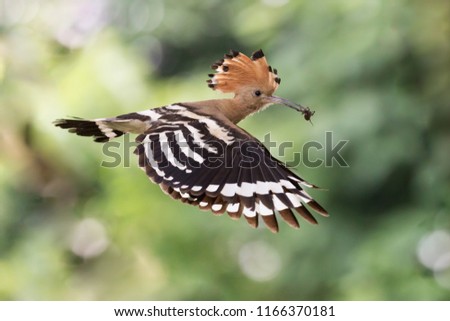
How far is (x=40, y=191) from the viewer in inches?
85.7

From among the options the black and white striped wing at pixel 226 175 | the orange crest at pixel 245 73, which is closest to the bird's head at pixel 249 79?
the orange crest at pixel 245 73

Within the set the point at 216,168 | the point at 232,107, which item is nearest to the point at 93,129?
the point at 232,107

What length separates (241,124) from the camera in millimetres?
1859

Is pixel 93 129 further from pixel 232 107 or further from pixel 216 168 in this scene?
pixel 216 168

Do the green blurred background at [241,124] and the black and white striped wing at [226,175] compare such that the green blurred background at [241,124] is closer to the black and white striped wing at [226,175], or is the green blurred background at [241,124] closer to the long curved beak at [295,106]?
the long curved beak at [295,106]

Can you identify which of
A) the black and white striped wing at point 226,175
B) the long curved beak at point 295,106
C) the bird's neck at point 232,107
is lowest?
the black and white striped wing at point 226,175

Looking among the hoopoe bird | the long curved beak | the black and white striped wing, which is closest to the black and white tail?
the hoopoe bird

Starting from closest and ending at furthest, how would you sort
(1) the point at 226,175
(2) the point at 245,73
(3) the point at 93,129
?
1. (1) the point at 226,175
2. (2) the point at 245,73
3. (3) the point at 93,129

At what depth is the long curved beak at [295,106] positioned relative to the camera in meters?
1.73

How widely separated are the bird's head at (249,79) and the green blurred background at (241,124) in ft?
0.59

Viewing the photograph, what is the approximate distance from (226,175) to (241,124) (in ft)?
1.42
